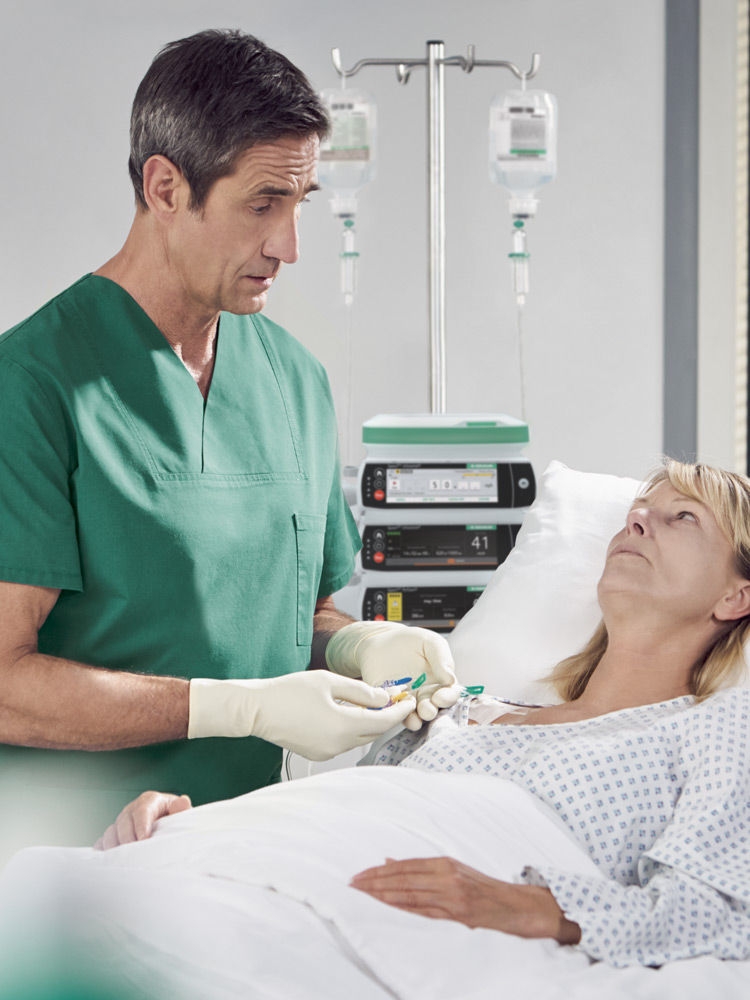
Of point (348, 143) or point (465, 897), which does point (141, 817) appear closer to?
point (465, 897)

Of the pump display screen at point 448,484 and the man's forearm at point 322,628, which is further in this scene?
the pump display screen at point 448,484

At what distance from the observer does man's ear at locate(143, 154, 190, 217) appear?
4.13 feet

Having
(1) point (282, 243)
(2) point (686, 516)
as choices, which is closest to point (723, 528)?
(2) point (686, 516)

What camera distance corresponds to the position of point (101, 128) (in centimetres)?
279

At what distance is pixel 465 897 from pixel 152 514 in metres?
0.57

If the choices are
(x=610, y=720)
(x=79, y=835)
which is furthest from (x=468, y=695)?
(x=79, y=835)

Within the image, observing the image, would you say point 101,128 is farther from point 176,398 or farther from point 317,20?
point 176,398

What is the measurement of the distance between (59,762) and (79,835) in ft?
0.33

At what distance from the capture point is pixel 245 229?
4.25ft

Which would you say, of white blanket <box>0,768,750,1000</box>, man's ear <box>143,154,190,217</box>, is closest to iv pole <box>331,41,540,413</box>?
man's ear <box>143,154,190,217</box>

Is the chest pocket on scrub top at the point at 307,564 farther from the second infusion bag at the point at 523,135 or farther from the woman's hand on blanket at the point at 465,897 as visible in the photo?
the second infusion bag at the point at 523,135

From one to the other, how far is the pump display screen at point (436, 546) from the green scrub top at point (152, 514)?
0.66 meters

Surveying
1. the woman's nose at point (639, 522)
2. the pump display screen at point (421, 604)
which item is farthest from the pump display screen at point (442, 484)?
the woman's nose at point (639, 522)

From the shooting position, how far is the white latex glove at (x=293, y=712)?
4.17 ft
